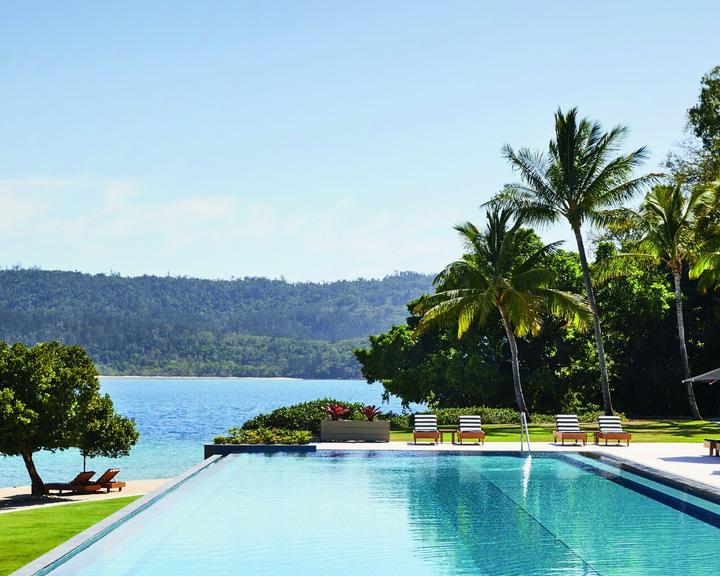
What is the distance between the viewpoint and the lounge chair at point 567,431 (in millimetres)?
23062

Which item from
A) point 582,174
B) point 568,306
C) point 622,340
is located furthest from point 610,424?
point 622,340

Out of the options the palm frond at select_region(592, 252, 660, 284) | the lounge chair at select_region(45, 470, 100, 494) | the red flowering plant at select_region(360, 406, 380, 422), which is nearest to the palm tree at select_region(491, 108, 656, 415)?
the palm frond at select_region(592, 252, 660, 284)

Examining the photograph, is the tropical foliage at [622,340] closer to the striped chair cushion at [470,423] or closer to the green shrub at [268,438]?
the striped chair cushion at [470,423]

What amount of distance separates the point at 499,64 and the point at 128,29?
9.99m

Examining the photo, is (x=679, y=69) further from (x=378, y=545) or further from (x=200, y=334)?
(x=200, y=334)

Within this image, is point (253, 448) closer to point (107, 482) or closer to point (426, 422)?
point (107, 482)

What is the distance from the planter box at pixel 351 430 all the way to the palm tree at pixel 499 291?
24.9 ft

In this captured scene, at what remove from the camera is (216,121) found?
1428 inches

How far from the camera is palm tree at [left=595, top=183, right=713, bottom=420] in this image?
33.6 m

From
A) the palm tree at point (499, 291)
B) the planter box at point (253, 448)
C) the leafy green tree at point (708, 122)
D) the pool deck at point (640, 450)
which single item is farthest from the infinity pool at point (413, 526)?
the leafy green tree at point (708, 122)

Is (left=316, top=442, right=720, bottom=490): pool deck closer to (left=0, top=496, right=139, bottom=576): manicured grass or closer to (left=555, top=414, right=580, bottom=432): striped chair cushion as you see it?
(left=555, top=414, right=580, bottom=432): striped chair cushion

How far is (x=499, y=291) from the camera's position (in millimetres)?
31406

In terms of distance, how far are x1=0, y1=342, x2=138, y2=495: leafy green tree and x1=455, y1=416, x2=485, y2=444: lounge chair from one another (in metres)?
8.97

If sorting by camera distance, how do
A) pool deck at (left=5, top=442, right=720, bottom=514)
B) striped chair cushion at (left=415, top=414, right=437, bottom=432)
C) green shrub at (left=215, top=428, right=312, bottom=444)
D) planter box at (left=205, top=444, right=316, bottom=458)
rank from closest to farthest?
pool deck at (left=5, top=442, right=720, bottom=514) < planter box at (left=205, top=444, right=316, bottom=458) < green shrub at (left=215, top=428, right=312, bottom=444) < striped chair cushion at (left=415, top=414, right=437, bottom=432)
